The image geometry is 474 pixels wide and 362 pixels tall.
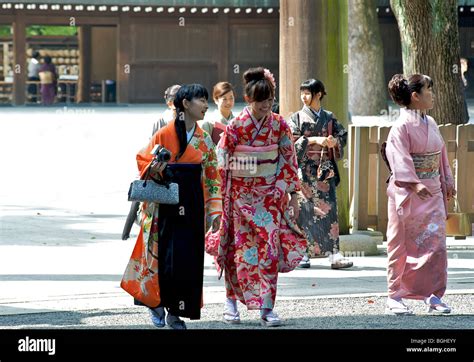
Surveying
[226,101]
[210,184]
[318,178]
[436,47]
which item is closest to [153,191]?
[210,184]

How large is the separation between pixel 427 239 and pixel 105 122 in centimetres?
2154

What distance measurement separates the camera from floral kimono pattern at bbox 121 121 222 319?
7738mm

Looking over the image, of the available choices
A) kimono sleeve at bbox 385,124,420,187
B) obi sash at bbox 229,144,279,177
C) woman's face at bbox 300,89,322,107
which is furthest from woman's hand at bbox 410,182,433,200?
woman's face at bbox 300,89,322,107

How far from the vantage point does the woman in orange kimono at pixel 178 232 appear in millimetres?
7734

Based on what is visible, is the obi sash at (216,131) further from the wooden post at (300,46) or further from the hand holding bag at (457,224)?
the hand holding bag at (457,224)

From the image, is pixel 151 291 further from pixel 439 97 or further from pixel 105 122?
pixel 105 122

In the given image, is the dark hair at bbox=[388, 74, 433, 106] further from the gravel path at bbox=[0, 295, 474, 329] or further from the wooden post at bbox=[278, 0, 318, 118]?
the wooden post at bbox=[278, 0, 318, 118]

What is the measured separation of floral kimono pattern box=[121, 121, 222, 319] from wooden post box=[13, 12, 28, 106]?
97.1 feet

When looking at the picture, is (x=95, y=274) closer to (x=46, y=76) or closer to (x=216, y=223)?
(x=216, y=223)

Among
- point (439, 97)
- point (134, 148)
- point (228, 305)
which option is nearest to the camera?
point (228, 305)

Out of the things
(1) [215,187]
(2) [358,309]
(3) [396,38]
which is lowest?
(2) [358,309]

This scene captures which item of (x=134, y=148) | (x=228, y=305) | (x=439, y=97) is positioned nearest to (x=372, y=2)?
(x=134, y=148)
